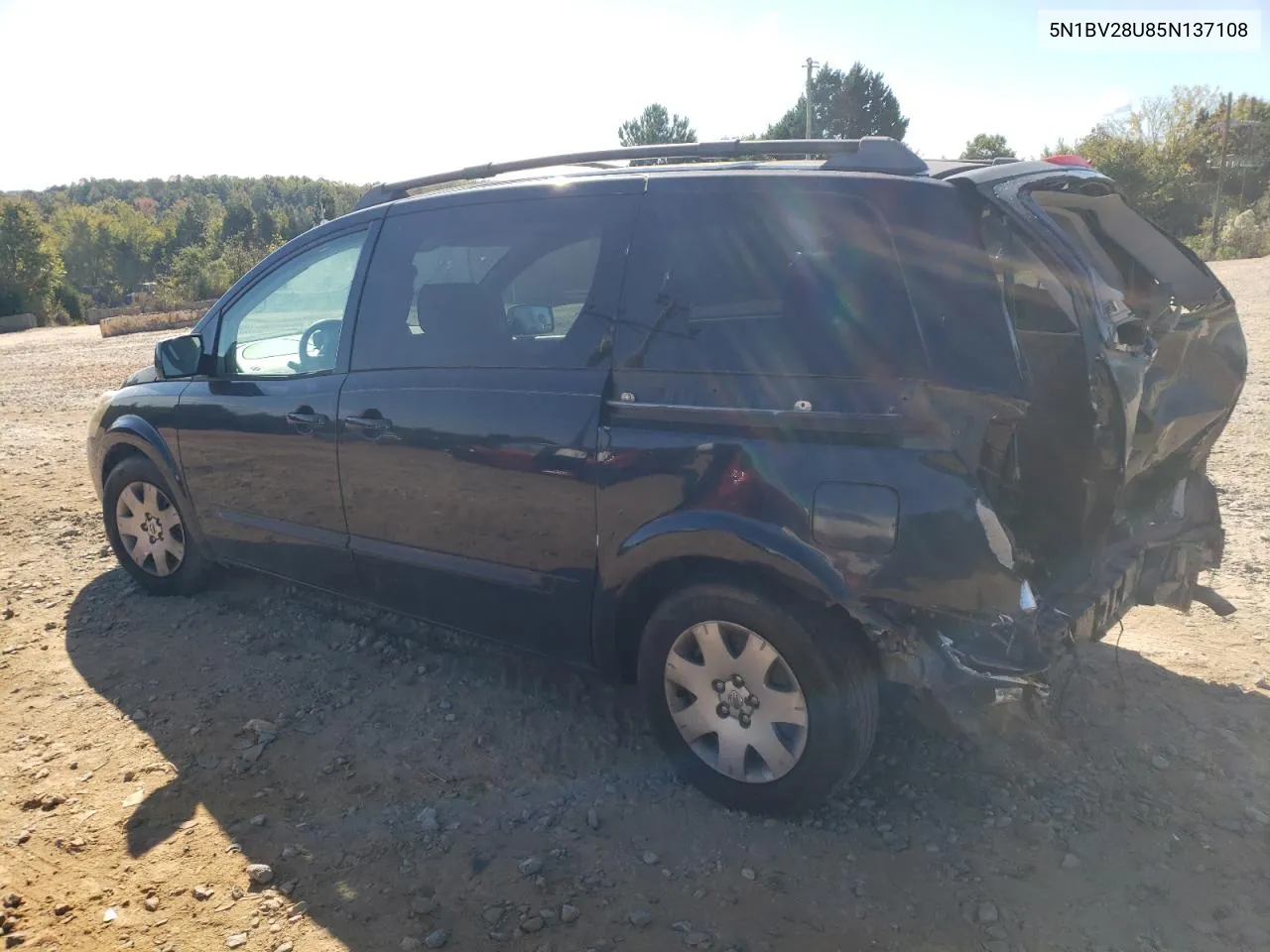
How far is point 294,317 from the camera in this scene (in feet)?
13.7

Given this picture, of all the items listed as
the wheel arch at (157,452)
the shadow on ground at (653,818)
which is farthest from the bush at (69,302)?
the shadow on ground at (653,818)

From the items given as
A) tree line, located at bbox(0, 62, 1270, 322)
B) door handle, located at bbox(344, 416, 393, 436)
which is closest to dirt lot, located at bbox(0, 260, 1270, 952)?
door handle, located at bbox(344, 416, 393, 436)

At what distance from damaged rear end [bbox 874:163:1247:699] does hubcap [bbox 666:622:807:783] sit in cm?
37

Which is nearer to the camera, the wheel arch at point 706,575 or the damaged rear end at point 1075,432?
the damaged rear end at point 1075,432

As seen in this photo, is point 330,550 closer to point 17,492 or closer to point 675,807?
point 675,807

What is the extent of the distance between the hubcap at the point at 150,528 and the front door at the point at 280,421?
0.36 metres

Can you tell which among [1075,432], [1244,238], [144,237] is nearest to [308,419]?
[1075,432]

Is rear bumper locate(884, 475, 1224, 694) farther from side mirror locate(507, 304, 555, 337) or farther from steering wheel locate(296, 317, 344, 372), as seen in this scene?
steering wheel locate(296, 317, 344, 372)

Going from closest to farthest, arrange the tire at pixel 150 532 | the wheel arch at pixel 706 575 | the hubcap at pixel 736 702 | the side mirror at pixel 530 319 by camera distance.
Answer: the wheel arch at pixel 706 575
the hubcap at pixel 736 702
the side mirror at pixel 530 319
the tire at pixel 150 532

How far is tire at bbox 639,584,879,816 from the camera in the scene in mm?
2672

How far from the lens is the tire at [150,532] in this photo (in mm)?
4688

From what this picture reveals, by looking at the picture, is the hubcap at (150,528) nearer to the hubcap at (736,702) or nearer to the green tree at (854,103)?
the hubcap at (736,702)

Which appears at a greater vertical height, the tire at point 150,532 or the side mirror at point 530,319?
the side mirror at point 530,319

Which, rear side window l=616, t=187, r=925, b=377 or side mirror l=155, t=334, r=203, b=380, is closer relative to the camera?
rear side window l=616, t=187, r=925, b=377
